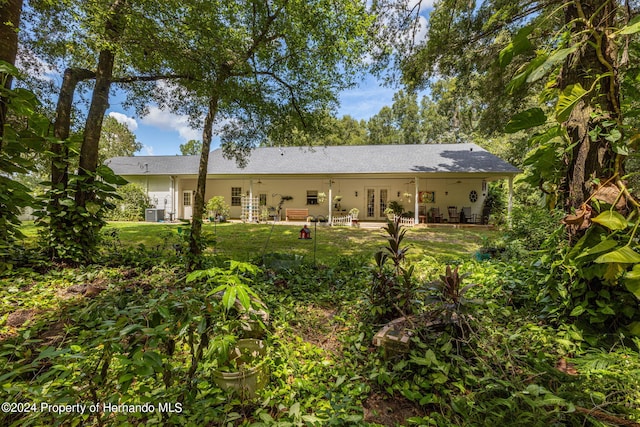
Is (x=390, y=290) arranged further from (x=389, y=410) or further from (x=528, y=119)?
(x=528, y=119)

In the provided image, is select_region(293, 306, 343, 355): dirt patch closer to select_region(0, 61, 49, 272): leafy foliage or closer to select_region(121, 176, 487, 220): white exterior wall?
select_region(0, 61, 49, 272): leafy foliage

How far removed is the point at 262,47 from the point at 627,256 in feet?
20.9

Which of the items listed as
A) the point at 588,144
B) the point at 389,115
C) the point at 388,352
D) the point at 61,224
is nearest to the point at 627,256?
the point at 588,144

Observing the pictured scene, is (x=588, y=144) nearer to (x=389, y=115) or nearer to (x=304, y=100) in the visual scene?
(x=304, y=100)

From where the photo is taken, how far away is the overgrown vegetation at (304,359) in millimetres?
1468

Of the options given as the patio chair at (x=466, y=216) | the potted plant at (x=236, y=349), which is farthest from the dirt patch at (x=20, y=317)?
the patio chair at (x=466, y=216)

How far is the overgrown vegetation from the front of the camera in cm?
147

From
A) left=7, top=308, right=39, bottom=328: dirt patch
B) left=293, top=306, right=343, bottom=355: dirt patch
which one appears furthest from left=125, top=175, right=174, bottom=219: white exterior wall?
left=293, top=306, right=343, bottom=355: dirt patch

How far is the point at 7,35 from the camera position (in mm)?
3385

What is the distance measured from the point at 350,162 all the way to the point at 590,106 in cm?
1311

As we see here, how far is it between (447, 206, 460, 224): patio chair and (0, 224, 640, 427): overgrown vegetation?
11.9 meters

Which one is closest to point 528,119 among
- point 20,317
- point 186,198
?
point 20,317

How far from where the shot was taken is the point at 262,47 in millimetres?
5703

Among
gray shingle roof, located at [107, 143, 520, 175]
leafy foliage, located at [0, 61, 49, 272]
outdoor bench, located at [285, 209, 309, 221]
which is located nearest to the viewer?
leafy foliage, located at [0, 61, 49, 272]
